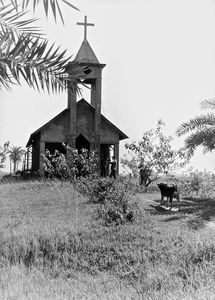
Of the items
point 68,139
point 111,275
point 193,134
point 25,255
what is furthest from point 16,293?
point 68,139

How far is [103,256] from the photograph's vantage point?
919 cm

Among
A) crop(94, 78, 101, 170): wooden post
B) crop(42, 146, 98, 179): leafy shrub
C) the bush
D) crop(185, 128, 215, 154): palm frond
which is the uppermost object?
crop(94, 78, 101, 170): wooden post

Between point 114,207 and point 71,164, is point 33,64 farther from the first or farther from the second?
point 71,164

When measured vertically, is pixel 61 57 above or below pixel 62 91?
above

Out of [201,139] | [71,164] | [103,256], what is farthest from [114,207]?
[71,164]

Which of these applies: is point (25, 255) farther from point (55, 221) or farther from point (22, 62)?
point (22, 62)

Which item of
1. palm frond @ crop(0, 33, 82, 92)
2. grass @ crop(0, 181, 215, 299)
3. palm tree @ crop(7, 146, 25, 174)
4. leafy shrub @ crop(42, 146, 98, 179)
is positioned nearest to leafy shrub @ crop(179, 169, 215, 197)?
leafy shrub @ crop(42, 146, 98, 179)

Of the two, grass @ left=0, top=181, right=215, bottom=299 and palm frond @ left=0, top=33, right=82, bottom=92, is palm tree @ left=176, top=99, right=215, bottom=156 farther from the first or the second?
palm frond @ left=0, top=33, right=82, bottom=92

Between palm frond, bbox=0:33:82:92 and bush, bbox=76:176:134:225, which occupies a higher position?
palm frond, bbox=0:33:82:92

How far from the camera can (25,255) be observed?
9.32 meters

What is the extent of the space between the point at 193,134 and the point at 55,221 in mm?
7051

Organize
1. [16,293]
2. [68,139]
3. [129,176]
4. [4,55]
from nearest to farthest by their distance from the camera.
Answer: [4,55], [16,293], [129,176], [68,139]

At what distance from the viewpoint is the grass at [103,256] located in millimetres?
6715

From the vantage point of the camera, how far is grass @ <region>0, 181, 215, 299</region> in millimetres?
6715
